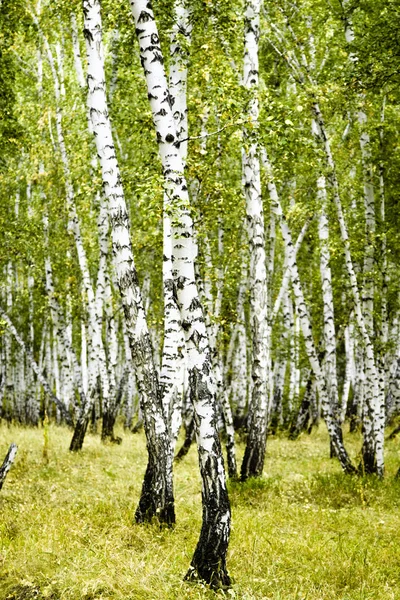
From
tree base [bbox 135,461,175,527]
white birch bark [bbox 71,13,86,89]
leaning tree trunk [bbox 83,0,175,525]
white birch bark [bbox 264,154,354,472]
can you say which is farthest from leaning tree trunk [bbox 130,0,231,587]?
white birch bark [bbox 71,13,86,89]

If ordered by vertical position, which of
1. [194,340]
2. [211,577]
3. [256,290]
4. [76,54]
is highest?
[76,54]

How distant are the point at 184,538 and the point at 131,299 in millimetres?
3277

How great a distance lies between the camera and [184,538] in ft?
25.0

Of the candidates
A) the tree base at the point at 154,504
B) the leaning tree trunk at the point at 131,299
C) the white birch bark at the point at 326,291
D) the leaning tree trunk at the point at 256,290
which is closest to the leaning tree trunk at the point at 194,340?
the leaning tree trunk at the point at 131,299

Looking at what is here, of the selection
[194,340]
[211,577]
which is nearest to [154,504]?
[211,577]

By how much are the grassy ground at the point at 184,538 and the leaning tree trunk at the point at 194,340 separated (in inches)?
16.1

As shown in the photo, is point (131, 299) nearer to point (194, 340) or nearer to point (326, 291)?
point (194, 340)

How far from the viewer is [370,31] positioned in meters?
9.57

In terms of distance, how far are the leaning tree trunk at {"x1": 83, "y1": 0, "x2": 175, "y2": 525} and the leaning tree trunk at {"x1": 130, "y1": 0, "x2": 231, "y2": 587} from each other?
166cm

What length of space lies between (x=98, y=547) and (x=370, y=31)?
8.92 meters

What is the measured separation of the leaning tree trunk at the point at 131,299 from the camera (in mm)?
7961

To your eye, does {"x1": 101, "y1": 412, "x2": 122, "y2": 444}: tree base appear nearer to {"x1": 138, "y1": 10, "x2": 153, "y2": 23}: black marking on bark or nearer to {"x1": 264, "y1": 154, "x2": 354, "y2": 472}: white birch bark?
{"x1": 264, "y1": 154, "x2": 354, "y2": 472}: white birch bark

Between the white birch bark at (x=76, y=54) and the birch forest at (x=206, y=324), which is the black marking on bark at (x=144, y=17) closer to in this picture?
the birch forest at (x=206, y=324)

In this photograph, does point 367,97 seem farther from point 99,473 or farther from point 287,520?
point 99,473
